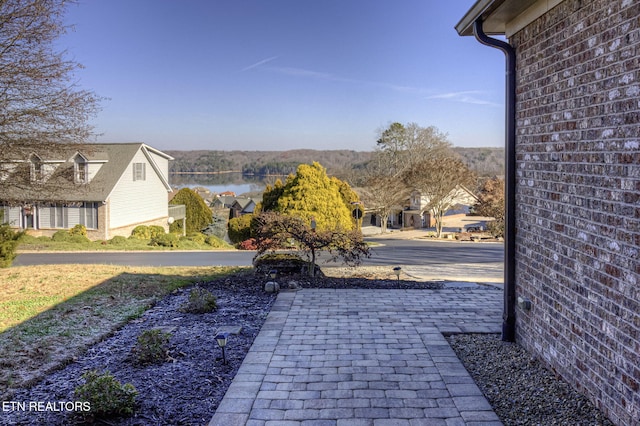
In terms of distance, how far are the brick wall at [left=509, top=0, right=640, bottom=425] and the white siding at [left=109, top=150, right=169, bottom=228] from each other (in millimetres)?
22847

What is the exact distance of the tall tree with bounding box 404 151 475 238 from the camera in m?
31.1

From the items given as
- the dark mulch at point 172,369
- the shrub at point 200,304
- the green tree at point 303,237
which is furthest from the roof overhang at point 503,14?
the shrub at point 200,304

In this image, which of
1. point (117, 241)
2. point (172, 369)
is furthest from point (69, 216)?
point (172, 369)

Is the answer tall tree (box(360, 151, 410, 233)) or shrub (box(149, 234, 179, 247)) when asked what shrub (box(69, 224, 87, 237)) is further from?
tall tree (box(360, 151, 410, 233))

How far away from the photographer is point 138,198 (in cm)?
2644

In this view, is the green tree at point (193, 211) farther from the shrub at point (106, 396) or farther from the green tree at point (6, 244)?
the shrub at point (106, 396)


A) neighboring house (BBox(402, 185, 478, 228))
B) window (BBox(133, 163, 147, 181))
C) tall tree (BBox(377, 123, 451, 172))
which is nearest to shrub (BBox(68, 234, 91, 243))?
window (BBox(133, 163, 147, 181))

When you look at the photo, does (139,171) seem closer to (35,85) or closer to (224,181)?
(35,85)

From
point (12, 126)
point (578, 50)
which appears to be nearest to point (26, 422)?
point (578, 50)

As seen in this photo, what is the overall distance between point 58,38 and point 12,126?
202cm

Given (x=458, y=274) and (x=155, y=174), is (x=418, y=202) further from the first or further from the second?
(x=458, y=274)

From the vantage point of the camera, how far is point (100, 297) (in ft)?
25.9

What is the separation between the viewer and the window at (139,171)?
1035 inches

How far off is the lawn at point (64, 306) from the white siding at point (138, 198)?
551 inches
